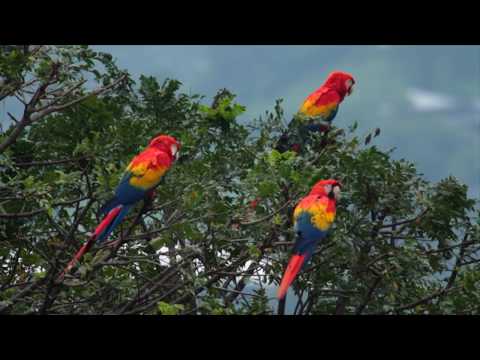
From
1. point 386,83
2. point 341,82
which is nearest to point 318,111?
point 341,82

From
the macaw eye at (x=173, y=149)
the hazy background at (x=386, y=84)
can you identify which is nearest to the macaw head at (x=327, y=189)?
the macaw eye at (x=173, y=149)

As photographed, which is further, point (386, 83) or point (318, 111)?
point (386, 83)

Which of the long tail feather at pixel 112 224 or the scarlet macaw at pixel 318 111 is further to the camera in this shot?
the scarlet macaw at pixel 318 111

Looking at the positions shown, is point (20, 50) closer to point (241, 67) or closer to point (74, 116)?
point (74, 116)

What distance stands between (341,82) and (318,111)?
1.49ft

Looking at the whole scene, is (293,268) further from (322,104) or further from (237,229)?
(322,104)

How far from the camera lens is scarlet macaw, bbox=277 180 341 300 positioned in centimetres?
356

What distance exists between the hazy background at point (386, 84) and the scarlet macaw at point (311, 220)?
3930 inches

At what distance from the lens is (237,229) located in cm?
395

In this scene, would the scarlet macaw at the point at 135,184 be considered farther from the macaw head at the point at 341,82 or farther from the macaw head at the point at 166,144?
the macaw head at the point at 341,82

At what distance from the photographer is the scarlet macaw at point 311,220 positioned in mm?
3559

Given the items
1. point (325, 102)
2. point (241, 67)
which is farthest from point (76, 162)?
point (241, 67)

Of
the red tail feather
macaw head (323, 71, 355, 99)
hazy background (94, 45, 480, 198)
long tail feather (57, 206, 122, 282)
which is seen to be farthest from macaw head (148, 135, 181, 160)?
hazy background (94, 45, 480, 198)
